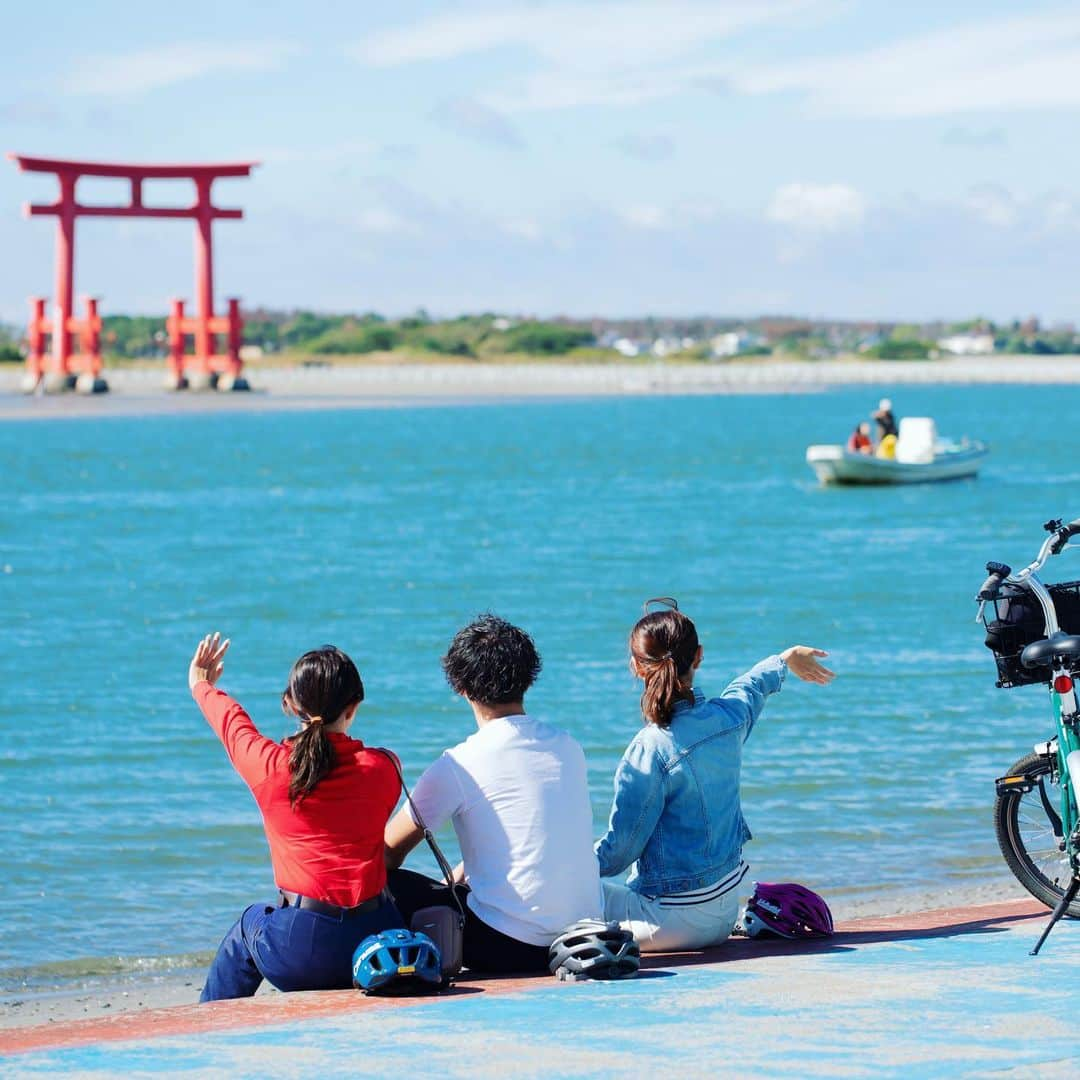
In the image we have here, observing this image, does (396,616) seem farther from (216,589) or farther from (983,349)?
(983,349)

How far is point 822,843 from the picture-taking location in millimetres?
9133

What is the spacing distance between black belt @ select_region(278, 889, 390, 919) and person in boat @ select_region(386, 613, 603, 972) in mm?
182

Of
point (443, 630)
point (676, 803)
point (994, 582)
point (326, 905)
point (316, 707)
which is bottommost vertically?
point (443, 630)

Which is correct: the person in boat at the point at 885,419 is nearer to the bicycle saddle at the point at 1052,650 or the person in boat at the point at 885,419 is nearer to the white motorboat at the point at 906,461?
the white motorboat at the point at 906,461

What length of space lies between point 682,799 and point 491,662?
712 mm

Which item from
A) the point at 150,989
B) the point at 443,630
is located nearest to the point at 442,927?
the point at 150,989

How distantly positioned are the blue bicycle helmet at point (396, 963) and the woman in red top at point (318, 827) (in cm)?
10

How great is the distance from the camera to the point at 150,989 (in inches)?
261

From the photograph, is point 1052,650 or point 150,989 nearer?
point 1052,650

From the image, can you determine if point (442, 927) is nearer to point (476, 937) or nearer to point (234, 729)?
point (476, 937)

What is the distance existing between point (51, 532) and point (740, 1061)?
1204 inches

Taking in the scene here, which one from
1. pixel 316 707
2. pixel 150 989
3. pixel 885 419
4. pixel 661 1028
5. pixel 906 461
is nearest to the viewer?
pixel 661 1028

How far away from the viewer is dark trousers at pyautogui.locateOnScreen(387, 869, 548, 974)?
15.8ft

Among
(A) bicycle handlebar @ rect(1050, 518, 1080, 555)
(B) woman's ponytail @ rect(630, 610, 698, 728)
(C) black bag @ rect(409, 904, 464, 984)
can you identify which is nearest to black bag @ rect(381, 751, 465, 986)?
(C) black bag @ rect(409, 904, 464, 984)
